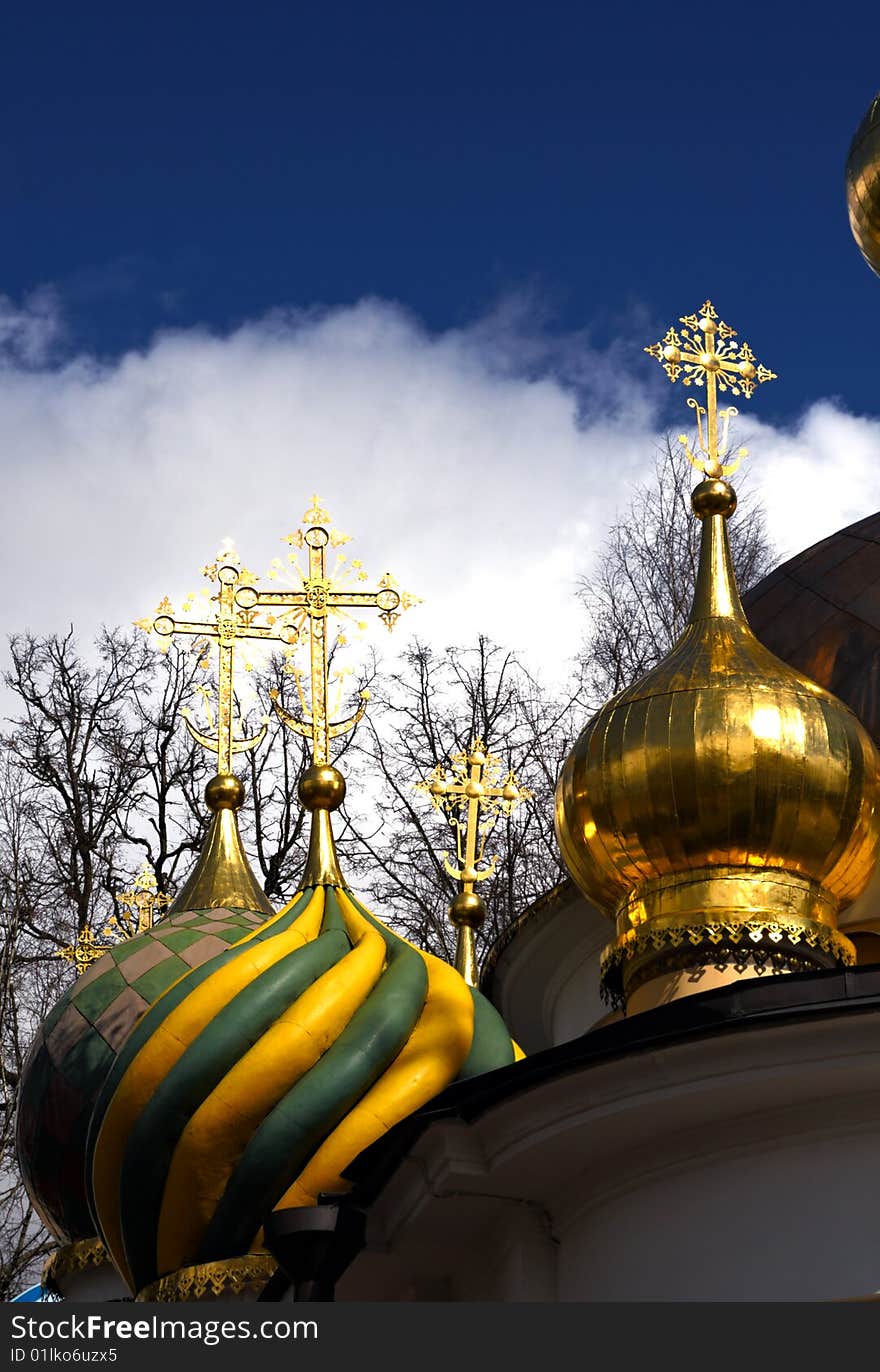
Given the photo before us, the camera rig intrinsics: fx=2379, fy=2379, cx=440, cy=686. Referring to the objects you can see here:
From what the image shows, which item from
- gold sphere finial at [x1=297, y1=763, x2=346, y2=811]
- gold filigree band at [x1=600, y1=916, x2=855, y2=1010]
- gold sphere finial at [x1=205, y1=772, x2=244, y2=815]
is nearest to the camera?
gold filigree band at [x1=600, y1=916, x2=855, y2=1010]

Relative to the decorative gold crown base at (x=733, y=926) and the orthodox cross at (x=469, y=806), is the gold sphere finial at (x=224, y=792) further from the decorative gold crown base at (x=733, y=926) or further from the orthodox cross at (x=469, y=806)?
the decorative gold crown base at (x=733, y=926)

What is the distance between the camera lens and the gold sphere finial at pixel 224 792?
13612 millimetres

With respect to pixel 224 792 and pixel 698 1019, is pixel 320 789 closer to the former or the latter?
→ pixel 224 792

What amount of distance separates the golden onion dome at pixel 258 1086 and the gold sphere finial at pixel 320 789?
1.69m

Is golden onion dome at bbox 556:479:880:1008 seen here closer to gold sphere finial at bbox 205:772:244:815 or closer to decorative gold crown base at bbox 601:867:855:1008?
decorative gold crown base at bbox 601:867:855:1008

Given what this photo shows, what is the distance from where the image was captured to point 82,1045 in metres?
12.0

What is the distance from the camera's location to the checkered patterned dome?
11.9 meters

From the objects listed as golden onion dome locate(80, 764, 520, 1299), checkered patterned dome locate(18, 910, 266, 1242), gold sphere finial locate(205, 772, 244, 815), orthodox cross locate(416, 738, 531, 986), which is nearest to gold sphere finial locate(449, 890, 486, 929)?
orthodox cross locate(416, 738, 531, 986)

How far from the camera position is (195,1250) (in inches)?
353

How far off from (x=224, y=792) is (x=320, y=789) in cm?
263

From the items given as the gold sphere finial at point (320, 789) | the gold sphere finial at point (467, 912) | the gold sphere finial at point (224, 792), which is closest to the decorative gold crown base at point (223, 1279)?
the gold sphere finial at point (320, 789)

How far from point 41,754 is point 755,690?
1356cm

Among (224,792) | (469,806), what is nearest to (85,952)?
(224,792)

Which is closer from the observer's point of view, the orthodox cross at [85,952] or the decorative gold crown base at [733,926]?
the decorative gold crown base at [733,926]
